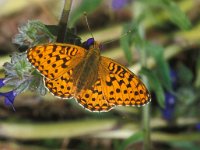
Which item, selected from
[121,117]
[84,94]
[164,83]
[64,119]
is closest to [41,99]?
[64,119]

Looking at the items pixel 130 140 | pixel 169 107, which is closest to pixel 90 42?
pixel 130 140

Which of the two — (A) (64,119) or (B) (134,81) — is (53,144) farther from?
(B) (134,81)

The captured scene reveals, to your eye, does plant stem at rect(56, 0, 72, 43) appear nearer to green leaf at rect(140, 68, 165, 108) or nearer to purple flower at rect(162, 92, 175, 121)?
green leaf at rect(140, 68, 165, 108)

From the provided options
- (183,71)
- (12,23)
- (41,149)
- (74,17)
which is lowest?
(41,149)

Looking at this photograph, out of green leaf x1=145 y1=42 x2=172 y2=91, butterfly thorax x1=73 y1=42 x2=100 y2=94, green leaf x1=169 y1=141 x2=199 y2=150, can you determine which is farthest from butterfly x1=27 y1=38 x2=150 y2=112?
green leaf x1=169 y1=141 x2=199 y2=150

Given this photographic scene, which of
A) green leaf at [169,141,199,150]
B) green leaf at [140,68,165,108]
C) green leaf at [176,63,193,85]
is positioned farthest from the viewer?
green leaf at [176,63,193,85]

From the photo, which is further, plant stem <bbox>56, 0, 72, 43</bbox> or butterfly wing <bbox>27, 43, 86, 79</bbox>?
plant stem <bbox>56, 0, 72, 43</bbox>
